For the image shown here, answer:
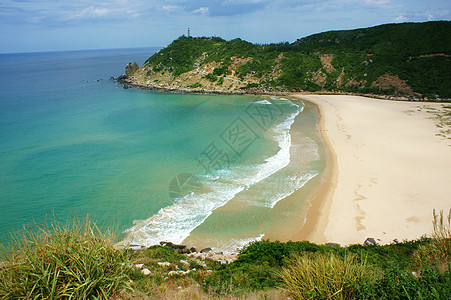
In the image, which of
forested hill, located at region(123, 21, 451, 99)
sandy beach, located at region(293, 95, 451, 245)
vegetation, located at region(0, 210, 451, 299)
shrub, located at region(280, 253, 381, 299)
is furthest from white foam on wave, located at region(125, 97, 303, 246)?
forested hill, located at region(123, 21, 451, 99)

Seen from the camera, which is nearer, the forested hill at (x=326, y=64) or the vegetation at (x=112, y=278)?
the vegetation at (x=112, y=278)

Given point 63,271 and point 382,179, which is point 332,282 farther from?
point 382,179

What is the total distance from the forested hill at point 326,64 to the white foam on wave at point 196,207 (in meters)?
30.0

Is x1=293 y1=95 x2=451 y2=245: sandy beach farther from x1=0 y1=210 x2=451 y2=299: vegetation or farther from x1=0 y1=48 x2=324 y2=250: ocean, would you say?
x1=0 y1=210 x2=451 y2=299: vegetation

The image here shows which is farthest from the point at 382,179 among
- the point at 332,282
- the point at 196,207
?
the point at 332,282

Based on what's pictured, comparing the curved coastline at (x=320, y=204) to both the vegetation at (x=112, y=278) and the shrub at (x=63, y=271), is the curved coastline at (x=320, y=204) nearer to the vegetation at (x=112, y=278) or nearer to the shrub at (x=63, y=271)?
the vegetation at (x=112, y=278)

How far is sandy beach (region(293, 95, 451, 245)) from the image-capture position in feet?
36.7

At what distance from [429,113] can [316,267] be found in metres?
32.3

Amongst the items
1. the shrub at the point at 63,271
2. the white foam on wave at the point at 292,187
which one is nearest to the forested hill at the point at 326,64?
the white foam on wave at the point at 292,187

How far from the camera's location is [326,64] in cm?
4847

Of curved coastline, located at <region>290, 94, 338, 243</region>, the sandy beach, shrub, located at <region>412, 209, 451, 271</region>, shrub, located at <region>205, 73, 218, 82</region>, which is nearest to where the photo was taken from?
shrub, located at <region>412, 209, 451, 271</region>

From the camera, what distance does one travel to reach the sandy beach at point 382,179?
11195 millimetres

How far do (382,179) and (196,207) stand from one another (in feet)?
35.0

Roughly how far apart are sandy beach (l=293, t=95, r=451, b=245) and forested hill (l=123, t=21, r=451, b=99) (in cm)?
1292
